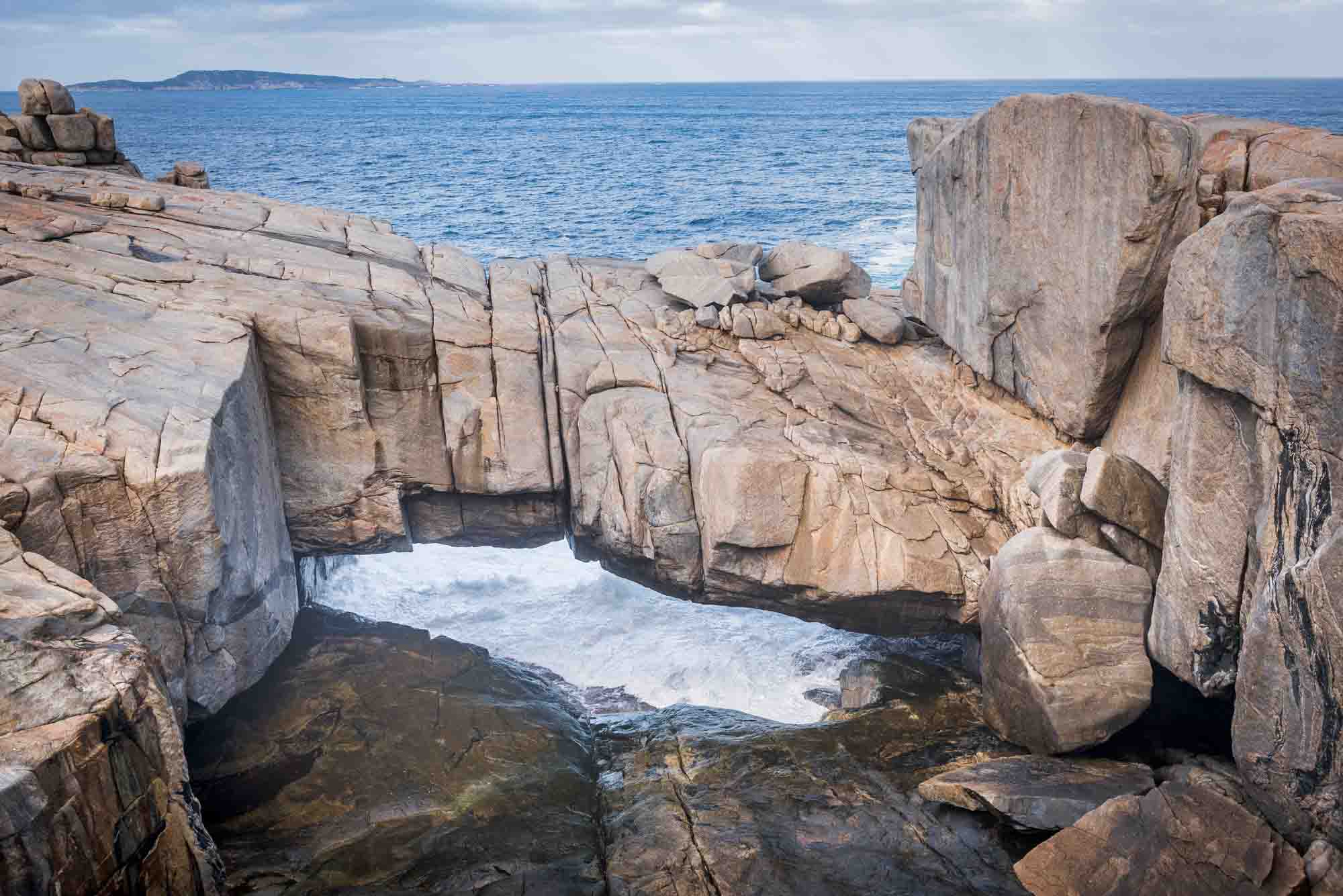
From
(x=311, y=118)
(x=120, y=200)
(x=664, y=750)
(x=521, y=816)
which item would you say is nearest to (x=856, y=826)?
(x=664, y=750)

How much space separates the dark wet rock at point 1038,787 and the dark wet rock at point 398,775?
385cm

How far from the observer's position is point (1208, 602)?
33.0 feet

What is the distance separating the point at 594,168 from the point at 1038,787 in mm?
64247

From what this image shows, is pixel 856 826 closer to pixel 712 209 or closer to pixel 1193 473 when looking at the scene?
pixel 1193 473

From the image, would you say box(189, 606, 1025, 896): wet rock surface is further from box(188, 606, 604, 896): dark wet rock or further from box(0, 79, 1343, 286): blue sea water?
box(0, 79, 1343, 286): blue sea water

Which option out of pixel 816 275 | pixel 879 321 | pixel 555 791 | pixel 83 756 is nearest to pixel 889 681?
pixel 555 791

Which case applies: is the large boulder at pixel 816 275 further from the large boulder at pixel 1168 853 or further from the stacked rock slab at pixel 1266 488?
the large boulder at pixel 1168 853

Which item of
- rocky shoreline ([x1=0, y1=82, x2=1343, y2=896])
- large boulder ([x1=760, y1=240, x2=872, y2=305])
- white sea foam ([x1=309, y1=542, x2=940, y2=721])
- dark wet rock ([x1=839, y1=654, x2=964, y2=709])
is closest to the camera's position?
rocky shoreline ([x1=0, y1=82, x2=1343, y2=896])

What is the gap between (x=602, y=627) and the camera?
15875 mm

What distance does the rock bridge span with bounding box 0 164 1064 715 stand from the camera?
37.3 ft

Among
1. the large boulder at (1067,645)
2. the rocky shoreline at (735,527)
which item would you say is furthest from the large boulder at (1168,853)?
the large boulder at (1067,645)

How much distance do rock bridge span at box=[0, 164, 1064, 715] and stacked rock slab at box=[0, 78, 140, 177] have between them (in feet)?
22.3

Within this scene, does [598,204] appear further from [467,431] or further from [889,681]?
[889,681]

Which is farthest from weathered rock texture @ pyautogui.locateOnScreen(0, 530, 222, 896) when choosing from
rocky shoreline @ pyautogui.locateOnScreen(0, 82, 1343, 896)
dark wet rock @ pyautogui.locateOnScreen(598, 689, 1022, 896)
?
dark wet rock @ pyautogui.locateOnScreen(598, 689, 1022, 896)
